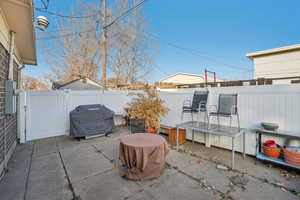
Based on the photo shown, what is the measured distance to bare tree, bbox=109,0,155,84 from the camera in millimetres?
8656

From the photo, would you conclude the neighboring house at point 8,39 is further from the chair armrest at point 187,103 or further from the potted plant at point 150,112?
the chair armrest at point 187,103

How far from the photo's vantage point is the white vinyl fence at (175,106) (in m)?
2.70

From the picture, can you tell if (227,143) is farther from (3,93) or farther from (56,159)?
(3,93)

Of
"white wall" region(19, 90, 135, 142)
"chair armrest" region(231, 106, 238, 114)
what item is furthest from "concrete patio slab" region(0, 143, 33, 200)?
"chair armrest" region(231, 106, 238, 114)

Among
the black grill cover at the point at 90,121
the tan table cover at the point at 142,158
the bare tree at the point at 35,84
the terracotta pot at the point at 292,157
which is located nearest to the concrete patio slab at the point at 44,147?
the black grill cover at the point at 90,121

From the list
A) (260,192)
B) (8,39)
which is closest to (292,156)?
(260,192)

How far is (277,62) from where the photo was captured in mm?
4941

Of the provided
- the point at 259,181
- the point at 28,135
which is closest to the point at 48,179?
the point at 28,135

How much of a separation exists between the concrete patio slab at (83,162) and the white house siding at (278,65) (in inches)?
251

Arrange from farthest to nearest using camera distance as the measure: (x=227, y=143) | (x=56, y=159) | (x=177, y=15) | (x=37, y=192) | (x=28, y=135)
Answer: (x=177, y=15) < (x=28, y=135) < (x=227, y=143) < (x=56, y=159) < (x=37, y=192)

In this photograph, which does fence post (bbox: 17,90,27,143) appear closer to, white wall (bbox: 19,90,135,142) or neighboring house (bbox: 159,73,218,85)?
white wall (bbox: 19,90,135,142)

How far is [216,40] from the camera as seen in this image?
9.62 metres

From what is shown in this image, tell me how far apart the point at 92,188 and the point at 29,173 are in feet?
4.75

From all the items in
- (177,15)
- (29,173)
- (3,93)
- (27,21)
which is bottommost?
(29,173)
